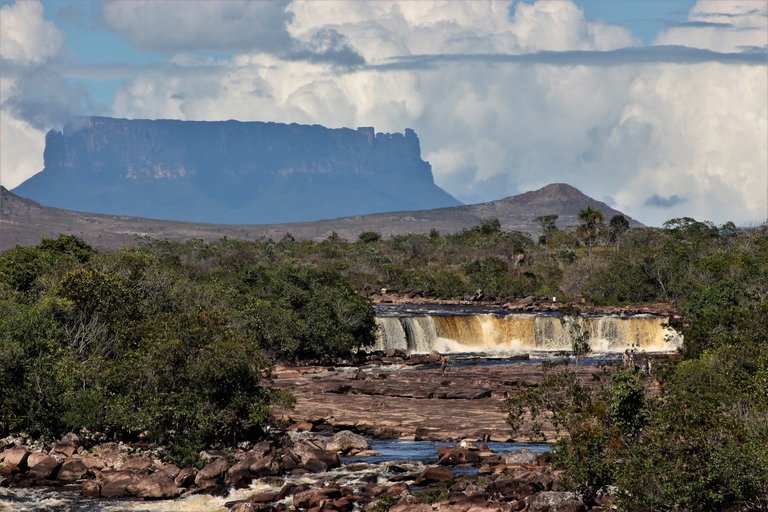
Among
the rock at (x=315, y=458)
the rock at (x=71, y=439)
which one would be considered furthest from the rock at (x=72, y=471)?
the rock at (x=315, y=458)

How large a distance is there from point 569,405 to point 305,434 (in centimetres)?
1388

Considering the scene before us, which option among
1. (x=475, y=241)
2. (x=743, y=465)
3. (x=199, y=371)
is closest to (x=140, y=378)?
(x=199, y=371)

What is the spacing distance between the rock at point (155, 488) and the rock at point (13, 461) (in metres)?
4.69

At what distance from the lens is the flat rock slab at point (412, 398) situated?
161 ft

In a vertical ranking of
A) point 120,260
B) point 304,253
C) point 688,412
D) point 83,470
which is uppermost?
point 304,253

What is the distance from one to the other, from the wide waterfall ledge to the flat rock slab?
13.5 meters

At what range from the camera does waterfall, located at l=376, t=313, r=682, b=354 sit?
8469 cm

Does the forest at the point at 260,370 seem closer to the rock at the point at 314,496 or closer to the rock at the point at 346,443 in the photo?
the rock at the point at 346,443

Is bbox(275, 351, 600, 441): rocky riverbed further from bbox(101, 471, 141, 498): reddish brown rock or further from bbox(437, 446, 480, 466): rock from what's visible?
bbox(101, 471, 141, 498): reddish brown rock

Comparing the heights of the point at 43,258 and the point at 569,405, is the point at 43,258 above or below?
above

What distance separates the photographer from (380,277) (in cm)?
12606

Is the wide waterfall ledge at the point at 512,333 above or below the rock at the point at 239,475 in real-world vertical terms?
above

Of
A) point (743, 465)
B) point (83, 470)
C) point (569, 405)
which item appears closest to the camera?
point (743, 465)

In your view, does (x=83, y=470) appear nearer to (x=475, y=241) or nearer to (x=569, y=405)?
(x=569, y=405)
